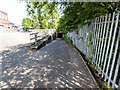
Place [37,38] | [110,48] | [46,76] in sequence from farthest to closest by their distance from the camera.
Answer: [37,38], [46,76], [110,48]

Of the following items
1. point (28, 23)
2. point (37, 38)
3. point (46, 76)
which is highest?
point (28, 23)

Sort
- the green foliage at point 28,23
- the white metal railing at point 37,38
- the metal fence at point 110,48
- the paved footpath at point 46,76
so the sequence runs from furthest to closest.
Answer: the green foliage at point 28,23 → the white metal railing at point 37,38 → the paved footpath at point 46,76 → the metal fence at point 110,48

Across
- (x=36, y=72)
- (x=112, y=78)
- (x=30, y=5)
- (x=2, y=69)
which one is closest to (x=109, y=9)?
(x=112, y=78)

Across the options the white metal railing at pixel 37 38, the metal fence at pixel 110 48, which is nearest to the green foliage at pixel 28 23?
the white metal railing at pixel 37 38

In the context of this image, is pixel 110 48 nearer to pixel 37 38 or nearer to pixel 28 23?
pixel 37 38

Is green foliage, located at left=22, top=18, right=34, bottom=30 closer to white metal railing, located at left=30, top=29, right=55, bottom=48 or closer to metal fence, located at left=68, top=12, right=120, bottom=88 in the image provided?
white metal railing, located at left=30, top=29, right=55, bottom=48

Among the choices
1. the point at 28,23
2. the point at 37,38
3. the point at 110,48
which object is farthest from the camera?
the point at 28,23

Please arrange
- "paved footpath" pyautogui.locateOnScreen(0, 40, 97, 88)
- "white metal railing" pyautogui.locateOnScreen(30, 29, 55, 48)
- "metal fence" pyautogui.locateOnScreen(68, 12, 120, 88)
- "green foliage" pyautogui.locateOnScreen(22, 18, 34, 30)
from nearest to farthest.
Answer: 1. "metal fence" pyautogui.locateOnScreen(68, 12, 120, 88)
2. "paved footpath" pyautogui.locateOnScreen(0, 40, 97, 88)
3. "white metal railing" pyautogui.locateOnScreen(30, 29, 55, 48)
4. "green foliage" pyautogui.locateOnScreen(22, 18, 34, 30)

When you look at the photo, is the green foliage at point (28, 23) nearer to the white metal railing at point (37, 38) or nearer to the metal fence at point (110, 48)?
the white metal railing at point (37, 38)

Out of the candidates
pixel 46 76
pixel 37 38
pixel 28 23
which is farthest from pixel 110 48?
pixel 28 23

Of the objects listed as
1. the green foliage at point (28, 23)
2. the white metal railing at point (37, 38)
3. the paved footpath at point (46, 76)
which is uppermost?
the green foliage at point (28, 23)

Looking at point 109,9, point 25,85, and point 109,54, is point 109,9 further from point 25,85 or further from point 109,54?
point 25,85

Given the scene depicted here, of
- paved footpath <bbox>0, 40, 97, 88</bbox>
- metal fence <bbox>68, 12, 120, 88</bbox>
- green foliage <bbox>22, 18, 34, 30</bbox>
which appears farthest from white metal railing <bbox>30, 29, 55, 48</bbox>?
green foliage <bbox>22, 18, 34, 30</bbox>

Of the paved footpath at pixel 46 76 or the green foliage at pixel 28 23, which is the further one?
the green foliage at pixel 28 23
